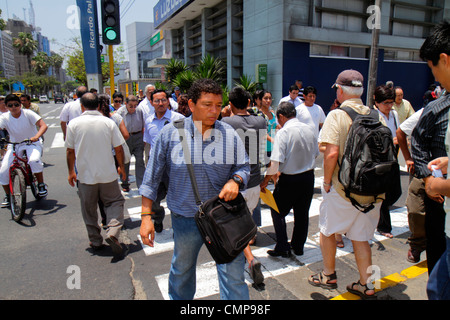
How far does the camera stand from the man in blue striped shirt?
234 cm

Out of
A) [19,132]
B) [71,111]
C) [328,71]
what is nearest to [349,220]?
[19,132]

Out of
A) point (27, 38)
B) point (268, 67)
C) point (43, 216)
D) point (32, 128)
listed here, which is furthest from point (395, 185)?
point (27, 38)

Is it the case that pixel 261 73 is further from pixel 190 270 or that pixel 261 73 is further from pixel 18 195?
pixel 190 270

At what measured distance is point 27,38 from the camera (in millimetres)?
97062

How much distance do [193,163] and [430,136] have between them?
1.86 metres

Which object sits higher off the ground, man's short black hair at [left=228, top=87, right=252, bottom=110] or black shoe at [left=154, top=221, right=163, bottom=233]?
man's short black hair at [left=228, top=87, right=252, bottom=110]

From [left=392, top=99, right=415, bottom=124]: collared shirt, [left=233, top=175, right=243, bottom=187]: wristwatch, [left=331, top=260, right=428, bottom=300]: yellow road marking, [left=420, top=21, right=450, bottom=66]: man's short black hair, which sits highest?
[left=420, top=21, right=450, bottom=66]: man's short black hair

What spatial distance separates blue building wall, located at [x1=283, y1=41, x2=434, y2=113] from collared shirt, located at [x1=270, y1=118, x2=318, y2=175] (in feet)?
39.8

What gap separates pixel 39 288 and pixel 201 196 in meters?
2.23

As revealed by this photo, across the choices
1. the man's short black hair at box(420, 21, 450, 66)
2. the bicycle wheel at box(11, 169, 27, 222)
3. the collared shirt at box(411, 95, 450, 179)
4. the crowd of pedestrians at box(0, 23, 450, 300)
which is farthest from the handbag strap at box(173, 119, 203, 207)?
the bicycle wheel at box(11, 169, 27, 222)

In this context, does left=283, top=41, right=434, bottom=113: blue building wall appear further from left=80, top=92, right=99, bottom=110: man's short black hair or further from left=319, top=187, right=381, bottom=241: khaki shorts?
left=319, top=187, right=381, bottom=241: khaki shorts

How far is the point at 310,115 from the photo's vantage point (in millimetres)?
6262

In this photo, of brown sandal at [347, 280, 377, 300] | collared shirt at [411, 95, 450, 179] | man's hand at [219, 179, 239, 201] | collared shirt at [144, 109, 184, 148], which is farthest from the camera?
collared shirt at [144, 109, 184, 148]
